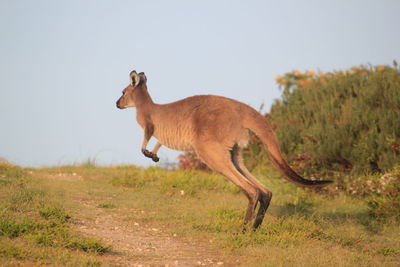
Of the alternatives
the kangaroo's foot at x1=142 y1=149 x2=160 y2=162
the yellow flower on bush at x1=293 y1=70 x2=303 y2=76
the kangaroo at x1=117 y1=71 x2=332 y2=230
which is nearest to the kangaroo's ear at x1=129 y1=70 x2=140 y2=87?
the kangaroo at x1=117 y1=71 x2=332 y2=230

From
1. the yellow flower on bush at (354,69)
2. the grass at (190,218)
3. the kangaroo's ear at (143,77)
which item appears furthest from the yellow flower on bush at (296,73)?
the kangaroo's ear at (143,77)

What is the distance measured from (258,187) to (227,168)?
570mm

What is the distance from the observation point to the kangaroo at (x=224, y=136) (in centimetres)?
672

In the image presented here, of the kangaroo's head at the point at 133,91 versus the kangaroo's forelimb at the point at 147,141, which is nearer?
the kangaroo's forelimb at the point at 147,141

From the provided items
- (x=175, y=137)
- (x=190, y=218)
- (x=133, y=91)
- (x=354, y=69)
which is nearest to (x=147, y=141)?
(x=175, y=137)

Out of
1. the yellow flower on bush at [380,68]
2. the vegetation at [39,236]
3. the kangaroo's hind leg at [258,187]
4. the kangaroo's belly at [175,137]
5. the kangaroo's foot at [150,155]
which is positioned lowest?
the vegetation at [39,236]

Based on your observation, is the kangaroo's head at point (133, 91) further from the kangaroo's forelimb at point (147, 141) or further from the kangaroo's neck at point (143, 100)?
the kangaroo's forelimb at point (147, 141)

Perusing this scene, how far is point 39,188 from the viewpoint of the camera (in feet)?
27.8

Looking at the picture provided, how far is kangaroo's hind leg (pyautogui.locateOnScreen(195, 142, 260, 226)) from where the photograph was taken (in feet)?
22.0

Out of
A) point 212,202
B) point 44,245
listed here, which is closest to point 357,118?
point 212,202

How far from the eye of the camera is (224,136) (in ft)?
22.5

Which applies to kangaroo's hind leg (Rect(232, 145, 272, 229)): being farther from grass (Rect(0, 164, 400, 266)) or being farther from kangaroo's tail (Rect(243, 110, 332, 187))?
kangaroo's tail (Rect(243, 110, 332, 187))

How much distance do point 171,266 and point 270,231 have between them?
1940 millimetres

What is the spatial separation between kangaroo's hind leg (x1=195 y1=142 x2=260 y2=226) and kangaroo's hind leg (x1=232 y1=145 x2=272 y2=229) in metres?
0.12
